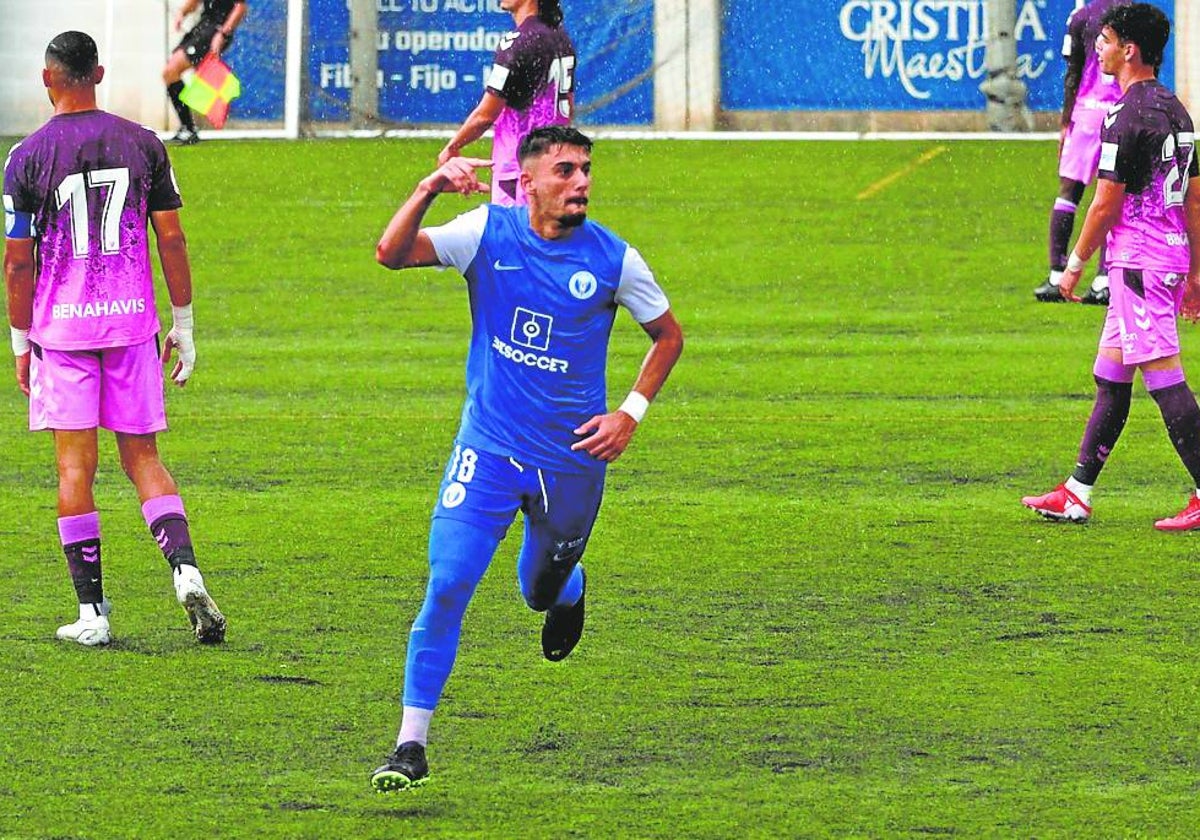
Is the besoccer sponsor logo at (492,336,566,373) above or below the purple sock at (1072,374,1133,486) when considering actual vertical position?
above

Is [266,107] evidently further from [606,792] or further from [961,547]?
[606,792]

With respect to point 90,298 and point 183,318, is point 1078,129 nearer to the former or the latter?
point 183,318

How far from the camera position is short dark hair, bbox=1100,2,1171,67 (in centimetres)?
988

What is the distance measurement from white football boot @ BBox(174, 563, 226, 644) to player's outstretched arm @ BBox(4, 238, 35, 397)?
92 centimetres

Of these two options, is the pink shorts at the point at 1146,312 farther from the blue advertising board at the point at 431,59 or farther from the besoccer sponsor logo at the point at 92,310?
the blue advertising board at the point at 431,59

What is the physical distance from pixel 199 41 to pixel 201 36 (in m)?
0.08

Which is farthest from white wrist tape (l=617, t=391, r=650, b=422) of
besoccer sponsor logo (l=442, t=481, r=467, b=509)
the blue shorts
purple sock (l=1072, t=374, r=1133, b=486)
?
purple sock (l=1072, t=374, r=1133, b=486)

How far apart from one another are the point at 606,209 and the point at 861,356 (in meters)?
6.47

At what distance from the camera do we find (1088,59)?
49.8ft

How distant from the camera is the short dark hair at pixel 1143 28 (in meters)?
9.88

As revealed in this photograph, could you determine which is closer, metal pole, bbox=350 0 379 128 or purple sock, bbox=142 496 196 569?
purple sock, bbox=142 496 196 569

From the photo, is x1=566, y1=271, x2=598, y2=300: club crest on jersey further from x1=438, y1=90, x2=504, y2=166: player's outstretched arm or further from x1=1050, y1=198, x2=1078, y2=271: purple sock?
x1=1050, y1=198, x2=1078, y2=271: purple sock

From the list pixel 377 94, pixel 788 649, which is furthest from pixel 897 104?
pixel 788 649

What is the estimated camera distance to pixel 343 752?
22.7 ft
